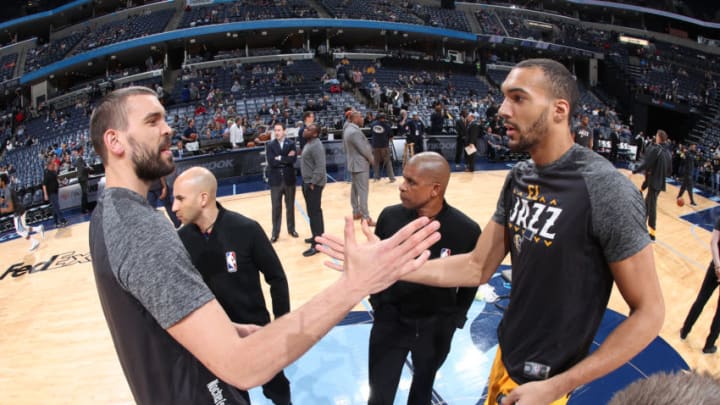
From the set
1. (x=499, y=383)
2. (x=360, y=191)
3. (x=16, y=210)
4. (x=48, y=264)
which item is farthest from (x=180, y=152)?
(x=499, y=383)

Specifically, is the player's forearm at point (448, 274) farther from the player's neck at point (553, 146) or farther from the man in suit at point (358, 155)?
the man in suit at point (358, 155)

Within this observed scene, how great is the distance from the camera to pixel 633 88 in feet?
83.3

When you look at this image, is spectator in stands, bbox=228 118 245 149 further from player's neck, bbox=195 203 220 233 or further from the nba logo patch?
the nba logo patch

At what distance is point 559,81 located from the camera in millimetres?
1826

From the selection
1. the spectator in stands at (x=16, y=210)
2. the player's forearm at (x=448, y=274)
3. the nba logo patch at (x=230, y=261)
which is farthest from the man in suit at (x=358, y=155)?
the spectator in stands at (x=16, y=210)

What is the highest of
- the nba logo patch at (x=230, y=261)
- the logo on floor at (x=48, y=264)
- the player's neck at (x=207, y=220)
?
the player's neck at (x=207, y=220)

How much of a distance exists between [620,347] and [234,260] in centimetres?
232

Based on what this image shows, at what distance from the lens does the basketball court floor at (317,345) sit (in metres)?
3.89

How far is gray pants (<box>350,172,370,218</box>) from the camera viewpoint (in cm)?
770

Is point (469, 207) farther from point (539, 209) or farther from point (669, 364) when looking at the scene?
point (539, 209)

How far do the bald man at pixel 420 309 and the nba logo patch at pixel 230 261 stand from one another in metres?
1.00

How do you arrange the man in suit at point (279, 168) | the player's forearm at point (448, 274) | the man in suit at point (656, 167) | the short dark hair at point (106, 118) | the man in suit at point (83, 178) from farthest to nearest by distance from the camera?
the man in suit at point (83, 178)
the man in suit at point (656, 167)
the man in suit at point (279, 168)
the player's forearm at point (448, 274)
the short dark hair at point (106, 118)

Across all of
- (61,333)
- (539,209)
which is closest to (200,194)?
(539,209)

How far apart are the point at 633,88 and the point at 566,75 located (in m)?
28.6
